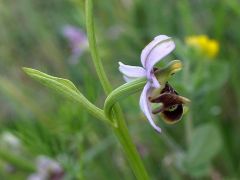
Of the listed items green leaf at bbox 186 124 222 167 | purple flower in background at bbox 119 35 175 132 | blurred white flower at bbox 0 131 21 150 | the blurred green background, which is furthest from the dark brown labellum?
blurred white flower at bbox 0 131 21 150

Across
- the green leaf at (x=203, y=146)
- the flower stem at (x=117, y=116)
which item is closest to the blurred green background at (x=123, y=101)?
the green leaf at (x=203, y=146)

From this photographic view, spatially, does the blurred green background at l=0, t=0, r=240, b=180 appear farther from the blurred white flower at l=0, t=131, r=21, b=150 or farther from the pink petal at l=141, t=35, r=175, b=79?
the pink petal at l=141, t=35, r=175, b=79

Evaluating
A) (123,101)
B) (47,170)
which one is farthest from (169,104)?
(47,170)

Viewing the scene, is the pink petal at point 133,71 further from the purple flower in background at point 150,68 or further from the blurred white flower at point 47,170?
the blurred white flower at point 47,170

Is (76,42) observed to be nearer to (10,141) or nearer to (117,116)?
(10,141)

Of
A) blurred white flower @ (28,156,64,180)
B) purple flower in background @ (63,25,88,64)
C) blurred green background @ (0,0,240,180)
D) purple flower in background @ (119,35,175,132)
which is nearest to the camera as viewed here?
purple flower in background @ (119,35,175,132)

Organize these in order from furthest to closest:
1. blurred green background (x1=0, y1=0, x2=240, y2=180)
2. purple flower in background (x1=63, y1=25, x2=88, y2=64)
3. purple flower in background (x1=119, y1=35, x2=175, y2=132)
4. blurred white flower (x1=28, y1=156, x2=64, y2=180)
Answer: purple flower in background (x1=63, y1=25, x2=88, y2=64), blurred white flower (x1=28, y1=156, x2=64, y2=180), blurred green background (x1=0, y1=0, x2=240, y2=180), purple flower in background (x1=119, y1=35, x2=175, y2=132)

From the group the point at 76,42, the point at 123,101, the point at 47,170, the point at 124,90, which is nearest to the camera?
the point at 124,90
